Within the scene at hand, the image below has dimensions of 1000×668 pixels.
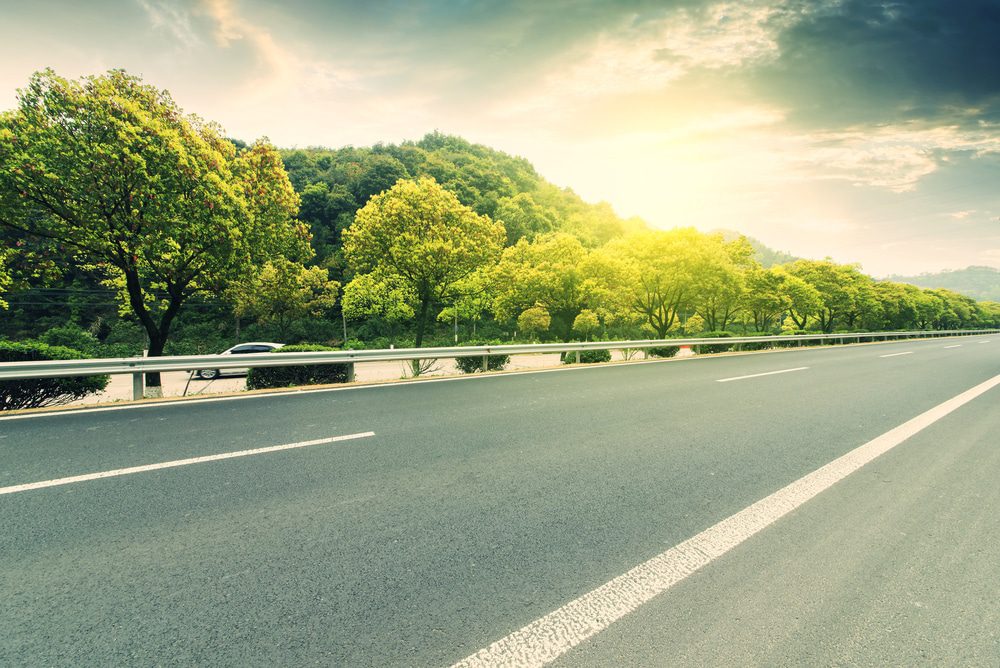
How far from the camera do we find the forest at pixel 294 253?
11008 millimetres

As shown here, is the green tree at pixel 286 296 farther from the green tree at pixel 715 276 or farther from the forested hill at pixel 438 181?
the green tree at pixel 715 276

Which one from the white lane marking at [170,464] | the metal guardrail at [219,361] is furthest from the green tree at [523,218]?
the white lane marking at [170,464]

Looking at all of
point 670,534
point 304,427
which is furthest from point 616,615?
point 304,427

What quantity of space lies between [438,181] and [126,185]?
212ft

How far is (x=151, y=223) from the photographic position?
37.8 feet

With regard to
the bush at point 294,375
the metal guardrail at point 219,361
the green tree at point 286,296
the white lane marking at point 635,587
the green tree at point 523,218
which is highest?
the green tree at point 523,218

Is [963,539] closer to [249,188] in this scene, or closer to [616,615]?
[616,615]

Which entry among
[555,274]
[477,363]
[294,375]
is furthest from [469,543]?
[555,274]

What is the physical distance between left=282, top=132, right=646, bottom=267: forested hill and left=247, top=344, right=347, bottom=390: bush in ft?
162

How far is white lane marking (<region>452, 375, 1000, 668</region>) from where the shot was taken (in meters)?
1.94

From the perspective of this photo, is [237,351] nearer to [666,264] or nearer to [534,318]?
[534,318]

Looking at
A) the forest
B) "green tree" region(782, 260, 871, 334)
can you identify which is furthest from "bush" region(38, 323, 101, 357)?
"green tree" region(782, 260, 871, 334)

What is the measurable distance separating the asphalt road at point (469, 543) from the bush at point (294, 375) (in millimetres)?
Result: 3817

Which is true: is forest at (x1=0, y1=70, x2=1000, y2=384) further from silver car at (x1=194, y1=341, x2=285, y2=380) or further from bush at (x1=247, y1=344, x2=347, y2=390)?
bush at (x1=247, y1=344, x2=347, y2=390)
